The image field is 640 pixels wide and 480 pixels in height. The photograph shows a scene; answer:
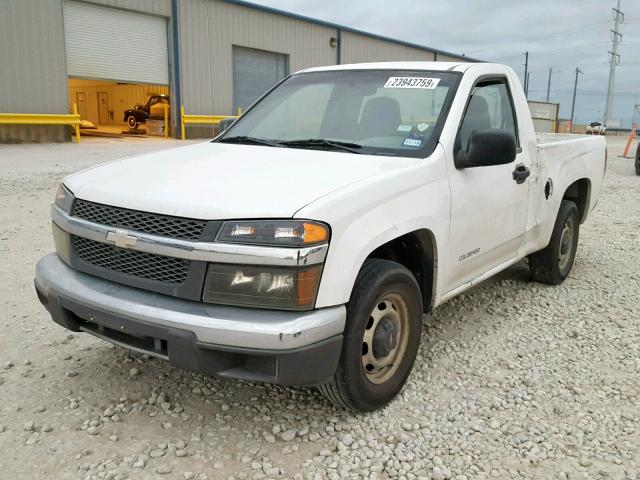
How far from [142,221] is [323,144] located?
4.32 feet

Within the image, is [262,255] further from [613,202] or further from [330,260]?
[613,202]

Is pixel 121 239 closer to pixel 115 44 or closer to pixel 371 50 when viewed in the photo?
pixel 115 44

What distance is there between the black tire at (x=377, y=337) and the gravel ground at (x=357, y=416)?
155mm

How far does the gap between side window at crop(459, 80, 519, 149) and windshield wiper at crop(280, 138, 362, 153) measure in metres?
0.65

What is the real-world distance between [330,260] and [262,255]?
304 mm

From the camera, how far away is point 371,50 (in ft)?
95.5

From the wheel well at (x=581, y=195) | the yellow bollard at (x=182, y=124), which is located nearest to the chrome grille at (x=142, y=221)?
the wheel well at (x=581, y=195)

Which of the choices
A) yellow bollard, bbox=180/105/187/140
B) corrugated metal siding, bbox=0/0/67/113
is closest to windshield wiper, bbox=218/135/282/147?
corrugated metal siding, bbox=0/0/67/113

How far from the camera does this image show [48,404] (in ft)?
10.1

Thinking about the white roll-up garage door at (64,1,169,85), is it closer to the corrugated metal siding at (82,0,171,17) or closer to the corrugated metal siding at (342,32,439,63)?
the corrugated metal siding at (82,0,171,17)

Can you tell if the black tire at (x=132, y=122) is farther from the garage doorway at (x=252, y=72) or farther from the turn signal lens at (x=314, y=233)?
the turn signal lens at (x=314, y=233)

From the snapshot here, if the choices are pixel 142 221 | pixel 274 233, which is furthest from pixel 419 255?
pixel 142 221

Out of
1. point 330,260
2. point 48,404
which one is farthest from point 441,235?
point 48,404

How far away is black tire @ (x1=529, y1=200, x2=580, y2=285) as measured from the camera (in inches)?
201
